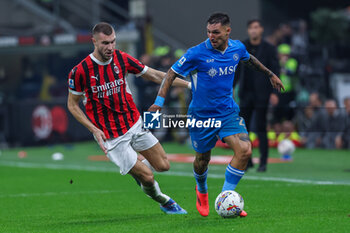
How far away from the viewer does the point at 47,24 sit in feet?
79.7

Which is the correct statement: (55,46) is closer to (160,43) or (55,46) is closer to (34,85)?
(34,85)

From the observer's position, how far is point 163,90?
7.59m

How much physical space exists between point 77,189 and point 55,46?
1185 centimetres

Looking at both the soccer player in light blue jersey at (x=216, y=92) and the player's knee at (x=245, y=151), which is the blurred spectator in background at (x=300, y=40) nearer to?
the soccer player in light blue jersey at (x=216, y=92)

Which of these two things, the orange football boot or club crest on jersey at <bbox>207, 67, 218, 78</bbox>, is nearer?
club crest on jersey at <bbox>207, 67, 218, 78</bbox>

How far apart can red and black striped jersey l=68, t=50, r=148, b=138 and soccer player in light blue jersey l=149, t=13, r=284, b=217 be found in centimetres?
72

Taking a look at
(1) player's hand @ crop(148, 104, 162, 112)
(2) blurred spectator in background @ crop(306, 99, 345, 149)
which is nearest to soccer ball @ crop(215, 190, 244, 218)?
(1) player's hand @ crop(148, 104, 162, 112)

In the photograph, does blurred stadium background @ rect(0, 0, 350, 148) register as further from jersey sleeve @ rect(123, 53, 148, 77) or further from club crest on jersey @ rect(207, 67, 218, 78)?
club crest on jersey @ rect(207, 67, 218, 78)

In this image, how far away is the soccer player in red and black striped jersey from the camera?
26.6ft

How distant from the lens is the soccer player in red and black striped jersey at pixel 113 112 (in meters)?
8.09

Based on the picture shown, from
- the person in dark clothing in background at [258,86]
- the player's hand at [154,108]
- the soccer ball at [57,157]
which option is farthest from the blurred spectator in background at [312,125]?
the player's hand at [154,108]

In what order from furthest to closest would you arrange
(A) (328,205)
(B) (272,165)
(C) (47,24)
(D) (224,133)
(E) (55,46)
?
(C) (47,24) < (E) (55,46) < (B) (272,165) < (A) (328,205) < (D) (224,133)

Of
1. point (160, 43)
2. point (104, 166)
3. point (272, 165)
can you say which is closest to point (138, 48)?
point (160, 43)

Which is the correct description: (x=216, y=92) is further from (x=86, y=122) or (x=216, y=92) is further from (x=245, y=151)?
(x=86, y=122)
